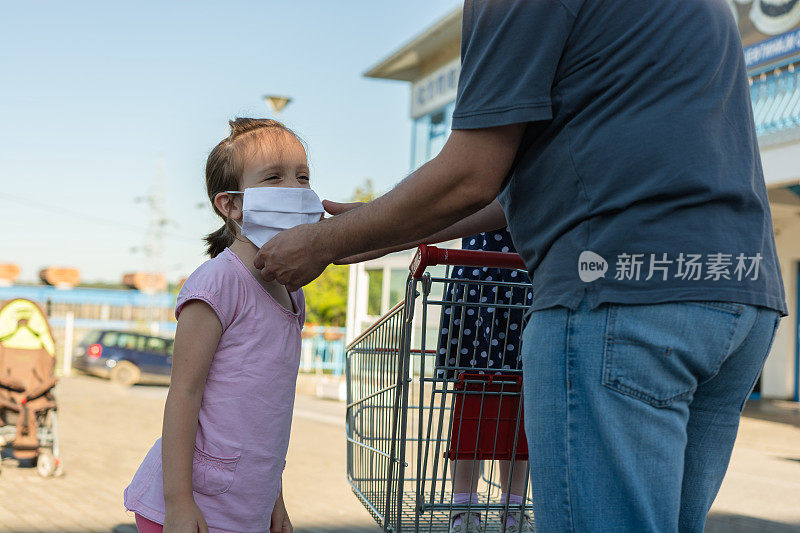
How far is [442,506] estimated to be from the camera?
294 centimetres

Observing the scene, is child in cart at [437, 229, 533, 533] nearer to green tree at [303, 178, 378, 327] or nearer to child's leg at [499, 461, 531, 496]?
child's leg at [499, 461, 531, 496]

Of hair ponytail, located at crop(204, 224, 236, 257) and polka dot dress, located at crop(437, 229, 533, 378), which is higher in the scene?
hair ponytail, located at crop(204, 224, 236, 257)

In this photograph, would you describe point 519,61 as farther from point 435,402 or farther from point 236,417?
point 435,402

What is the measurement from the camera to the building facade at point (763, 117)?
1162 cm

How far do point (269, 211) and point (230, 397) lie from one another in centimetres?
55

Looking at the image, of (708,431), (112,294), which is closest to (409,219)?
(708,431)

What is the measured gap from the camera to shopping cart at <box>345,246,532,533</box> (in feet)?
8.70

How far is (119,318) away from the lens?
47781 millimetres

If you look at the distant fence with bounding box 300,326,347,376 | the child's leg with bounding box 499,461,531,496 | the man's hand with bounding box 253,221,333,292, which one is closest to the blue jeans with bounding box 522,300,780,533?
the man's hand with bounding box 253,221,333,292

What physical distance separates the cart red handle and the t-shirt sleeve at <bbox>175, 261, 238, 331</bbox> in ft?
2.09

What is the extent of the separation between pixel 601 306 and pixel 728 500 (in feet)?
20.1

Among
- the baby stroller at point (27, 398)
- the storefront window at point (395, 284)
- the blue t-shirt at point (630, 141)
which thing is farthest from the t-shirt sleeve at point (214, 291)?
the storefront window at point (395, 284)

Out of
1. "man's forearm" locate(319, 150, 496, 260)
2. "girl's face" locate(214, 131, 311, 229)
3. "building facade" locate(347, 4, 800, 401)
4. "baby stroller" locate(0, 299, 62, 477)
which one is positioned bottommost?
"baby stroller" locate(0, 299, 62, 477)

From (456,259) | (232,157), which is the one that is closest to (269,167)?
(232,157)
